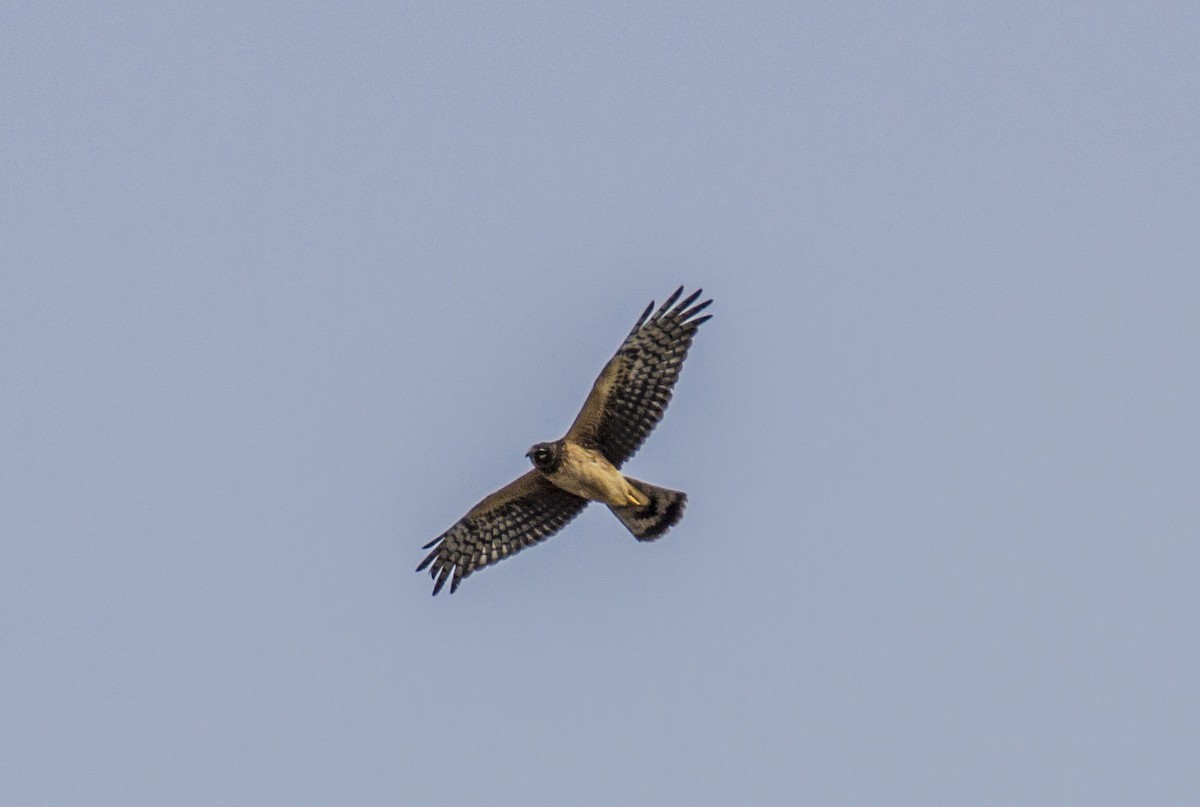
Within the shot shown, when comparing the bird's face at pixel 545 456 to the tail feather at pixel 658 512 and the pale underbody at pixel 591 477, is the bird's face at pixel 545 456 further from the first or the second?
the tail feather at pixel 658 512

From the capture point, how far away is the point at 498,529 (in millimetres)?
22719

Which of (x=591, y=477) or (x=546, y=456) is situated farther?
(x=591, y=477)

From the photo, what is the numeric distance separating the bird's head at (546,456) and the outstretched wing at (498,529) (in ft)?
2.75

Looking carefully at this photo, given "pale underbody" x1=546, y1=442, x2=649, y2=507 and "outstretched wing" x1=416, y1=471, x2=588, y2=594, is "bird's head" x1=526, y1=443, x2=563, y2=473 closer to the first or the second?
"pale underbody" x1=546, y1=442, x2=649, y2=507

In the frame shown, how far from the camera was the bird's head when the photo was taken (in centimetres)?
2144

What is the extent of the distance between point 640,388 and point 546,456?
1.17 meters

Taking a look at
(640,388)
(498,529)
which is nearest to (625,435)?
(640,388)

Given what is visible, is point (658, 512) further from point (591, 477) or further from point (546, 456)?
point (546, 456)

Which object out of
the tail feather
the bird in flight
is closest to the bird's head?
the bird in flight

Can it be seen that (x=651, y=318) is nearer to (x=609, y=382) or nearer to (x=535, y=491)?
(x=609, y=382)

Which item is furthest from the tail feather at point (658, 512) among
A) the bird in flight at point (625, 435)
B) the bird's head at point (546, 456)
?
the bird's head at point (546, 456)

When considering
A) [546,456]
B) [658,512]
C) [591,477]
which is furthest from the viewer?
[658,512]

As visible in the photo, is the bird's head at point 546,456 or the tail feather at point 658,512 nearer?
the bird's head at point 546,456

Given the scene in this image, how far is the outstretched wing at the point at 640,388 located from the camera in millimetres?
21672
